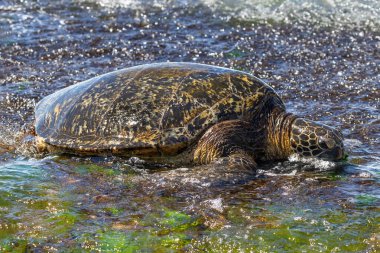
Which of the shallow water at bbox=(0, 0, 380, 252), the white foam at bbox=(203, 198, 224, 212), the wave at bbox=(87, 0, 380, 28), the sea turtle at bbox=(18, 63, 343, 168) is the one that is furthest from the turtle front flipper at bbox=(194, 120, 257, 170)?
the wave at bbox=(87, 0, 380, 28)

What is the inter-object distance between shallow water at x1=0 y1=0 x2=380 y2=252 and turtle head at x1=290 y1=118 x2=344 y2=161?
0.38ft

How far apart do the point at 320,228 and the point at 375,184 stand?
1242 mm

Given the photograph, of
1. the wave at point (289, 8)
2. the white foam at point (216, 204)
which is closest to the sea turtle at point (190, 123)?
the white foam at point (216, 204)

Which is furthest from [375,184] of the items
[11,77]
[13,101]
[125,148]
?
[11,77]

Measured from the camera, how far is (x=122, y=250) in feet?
15.7

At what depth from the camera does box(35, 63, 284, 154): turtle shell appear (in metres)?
6.57

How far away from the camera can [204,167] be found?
6297 mm

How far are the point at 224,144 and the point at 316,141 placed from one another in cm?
93

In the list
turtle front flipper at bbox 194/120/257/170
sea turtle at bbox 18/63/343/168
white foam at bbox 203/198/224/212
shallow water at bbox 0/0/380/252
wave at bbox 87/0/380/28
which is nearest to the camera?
shallow water at bbox 0/0/380/252

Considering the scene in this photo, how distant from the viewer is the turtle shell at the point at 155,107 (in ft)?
21.6

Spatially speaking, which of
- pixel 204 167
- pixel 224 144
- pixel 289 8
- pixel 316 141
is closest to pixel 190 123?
pixel 224 144

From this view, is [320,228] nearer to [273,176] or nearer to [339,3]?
[273,176]

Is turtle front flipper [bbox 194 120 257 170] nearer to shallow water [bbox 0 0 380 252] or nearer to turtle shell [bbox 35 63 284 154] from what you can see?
turtle shell [bbox 35 63 284 154]

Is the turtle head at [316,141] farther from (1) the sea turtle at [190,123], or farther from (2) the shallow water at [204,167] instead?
(2) the shallow water at [204,167]
